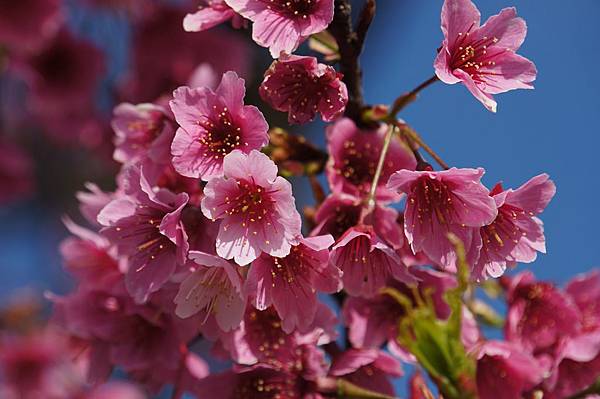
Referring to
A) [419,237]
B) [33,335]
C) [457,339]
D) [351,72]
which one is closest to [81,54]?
[33,335]

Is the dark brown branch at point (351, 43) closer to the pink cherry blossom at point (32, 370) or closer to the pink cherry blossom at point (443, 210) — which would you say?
the pink cherry blossom at point (443, 210)

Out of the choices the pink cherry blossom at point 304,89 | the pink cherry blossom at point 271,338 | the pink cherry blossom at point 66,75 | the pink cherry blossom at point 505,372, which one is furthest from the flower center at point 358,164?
the pink cherry blossom at point 66,75

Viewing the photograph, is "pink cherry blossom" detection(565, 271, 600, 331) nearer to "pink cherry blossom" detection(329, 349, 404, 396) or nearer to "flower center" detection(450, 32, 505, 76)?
"pink cherry blossom" detection(329, 349, 404, 396)

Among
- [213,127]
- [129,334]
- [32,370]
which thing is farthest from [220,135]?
[32,370]

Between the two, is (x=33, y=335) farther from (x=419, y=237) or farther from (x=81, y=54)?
(x=419, y=237)

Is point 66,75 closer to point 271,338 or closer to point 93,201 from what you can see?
point 93,201

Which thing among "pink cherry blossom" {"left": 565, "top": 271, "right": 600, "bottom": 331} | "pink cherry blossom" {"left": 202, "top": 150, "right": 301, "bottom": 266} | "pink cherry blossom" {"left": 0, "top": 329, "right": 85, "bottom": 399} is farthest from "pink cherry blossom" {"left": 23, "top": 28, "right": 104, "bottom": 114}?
"pink cherry blossom" {"left": 565, "top": 271, "right": 600, "bottom": 331}
